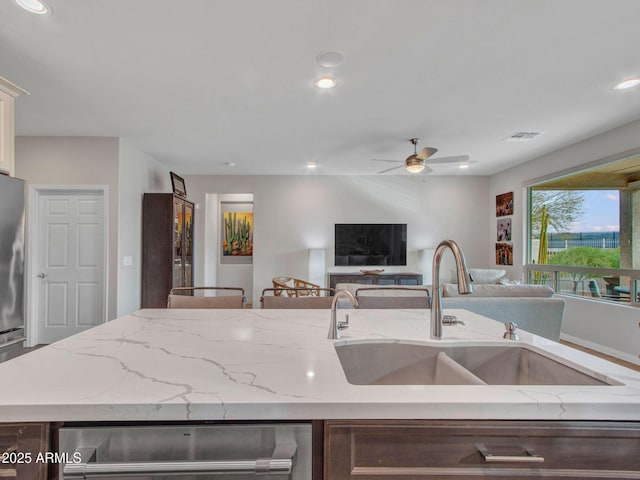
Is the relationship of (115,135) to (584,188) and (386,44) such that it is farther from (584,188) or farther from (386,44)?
(584,188)

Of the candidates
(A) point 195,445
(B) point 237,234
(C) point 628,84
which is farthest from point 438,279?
(B) point 237,234

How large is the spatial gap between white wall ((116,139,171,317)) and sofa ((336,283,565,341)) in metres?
2.99

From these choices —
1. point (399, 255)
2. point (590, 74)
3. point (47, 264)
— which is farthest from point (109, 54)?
point (399, 255)

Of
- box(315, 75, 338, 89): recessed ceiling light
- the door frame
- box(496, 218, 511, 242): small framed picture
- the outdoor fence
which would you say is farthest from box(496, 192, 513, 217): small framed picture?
the door frame

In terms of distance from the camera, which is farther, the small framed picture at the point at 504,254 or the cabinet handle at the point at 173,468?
the small framed picture at the point at 504,254

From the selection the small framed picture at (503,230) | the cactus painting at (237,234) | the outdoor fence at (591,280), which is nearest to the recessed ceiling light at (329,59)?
the outdoor fence at (591,280)

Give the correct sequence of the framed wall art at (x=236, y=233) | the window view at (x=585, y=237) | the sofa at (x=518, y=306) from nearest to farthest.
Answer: the sofa at (x=518, y=306), the window view at (x=585, y=237), the framed wall art at (x=236, y=233)

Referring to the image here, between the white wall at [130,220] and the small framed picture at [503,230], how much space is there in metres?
5.83

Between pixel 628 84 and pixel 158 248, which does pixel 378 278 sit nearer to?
pixel 158 248

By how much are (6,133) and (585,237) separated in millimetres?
5958

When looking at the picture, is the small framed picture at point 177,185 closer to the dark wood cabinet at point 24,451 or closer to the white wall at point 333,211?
the white wall at point 333,211

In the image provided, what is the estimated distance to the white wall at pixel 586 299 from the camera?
3570mm

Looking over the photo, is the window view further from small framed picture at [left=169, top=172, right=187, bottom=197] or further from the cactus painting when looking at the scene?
small framed picture at [left=169, top=172, right=187, bottom=197]

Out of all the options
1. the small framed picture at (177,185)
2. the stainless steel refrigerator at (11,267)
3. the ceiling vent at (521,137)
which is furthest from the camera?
the small framed picture at (177,185)
